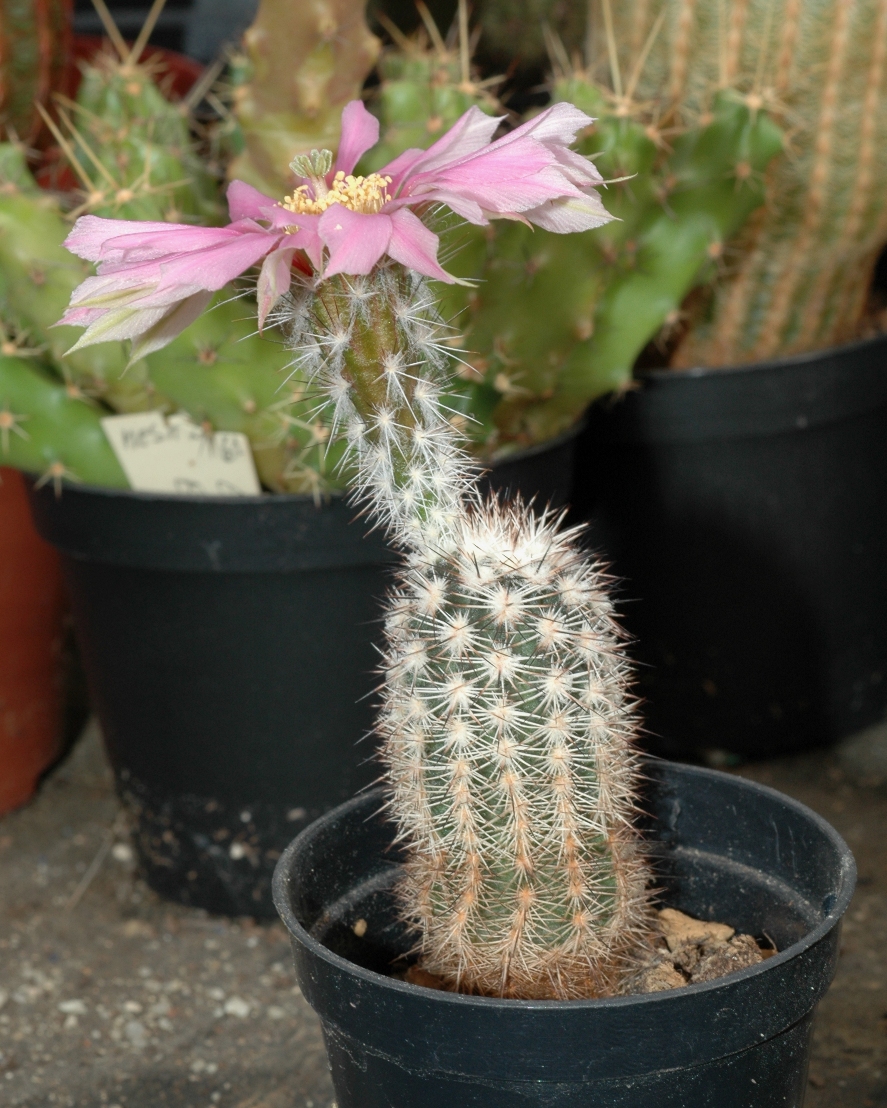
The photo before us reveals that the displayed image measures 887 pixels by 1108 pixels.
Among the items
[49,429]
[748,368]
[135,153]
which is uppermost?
[135,153]

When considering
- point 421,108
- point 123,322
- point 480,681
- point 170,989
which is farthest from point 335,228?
point 170,989

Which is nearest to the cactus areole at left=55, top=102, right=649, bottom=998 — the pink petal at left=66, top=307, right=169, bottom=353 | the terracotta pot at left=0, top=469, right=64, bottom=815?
the pink petal at left=66, top=307, right=169, bottom=353

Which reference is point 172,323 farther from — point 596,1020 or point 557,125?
point 596,1020

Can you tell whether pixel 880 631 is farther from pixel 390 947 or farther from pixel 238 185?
pixel 238 185

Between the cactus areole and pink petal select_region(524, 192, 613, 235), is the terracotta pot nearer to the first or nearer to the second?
the cactus areole

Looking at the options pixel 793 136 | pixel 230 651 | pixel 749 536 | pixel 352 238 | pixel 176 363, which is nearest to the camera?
pixel 352 238
